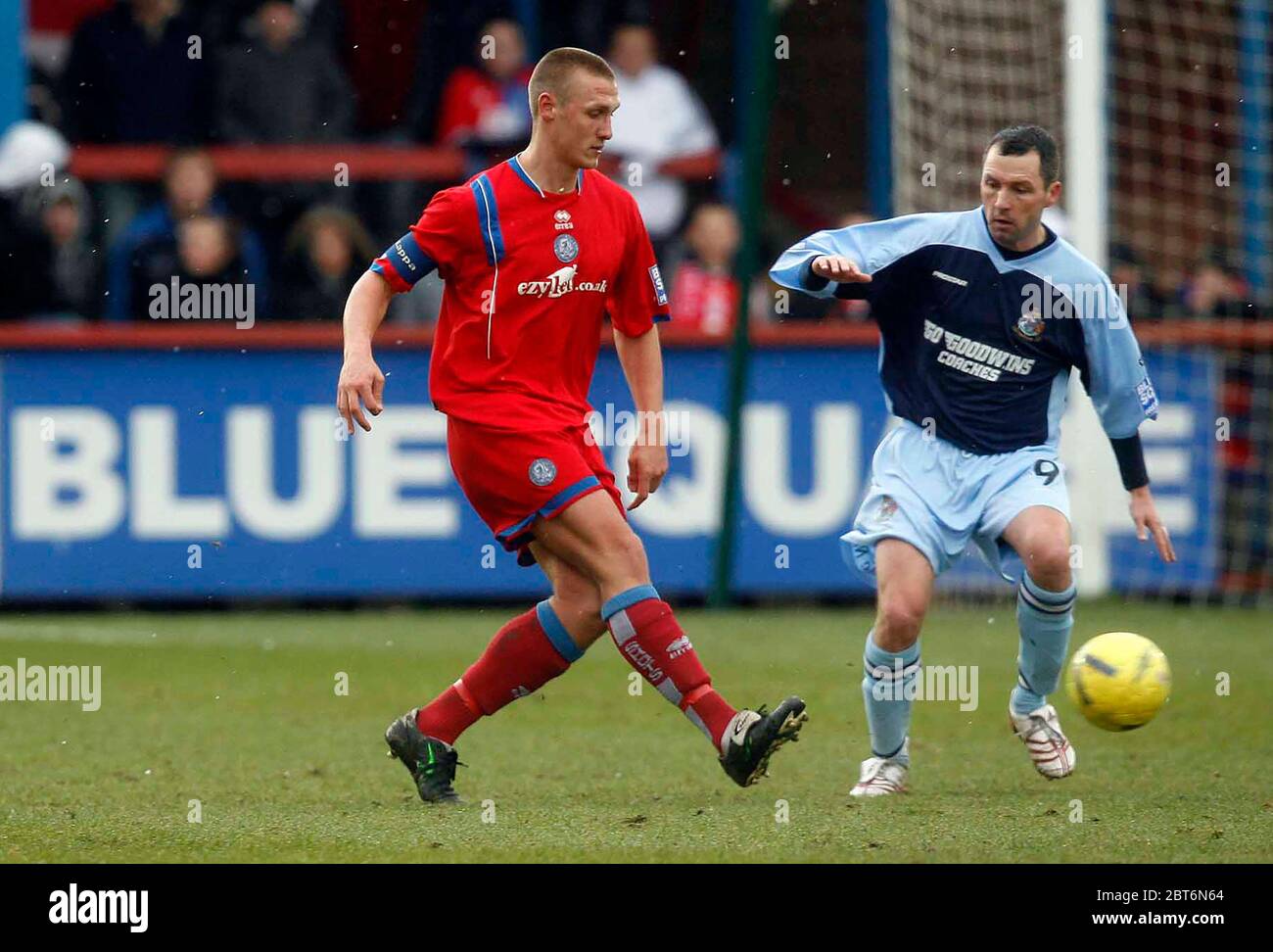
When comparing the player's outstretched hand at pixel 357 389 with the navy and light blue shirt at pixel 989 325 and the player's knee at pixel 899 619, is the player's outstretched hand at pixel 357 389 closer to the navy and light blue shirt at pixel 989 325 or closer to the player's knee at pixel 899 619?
the navy and light blue shirt at pixel 989 325

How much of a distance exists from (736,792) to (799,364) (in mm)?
5294

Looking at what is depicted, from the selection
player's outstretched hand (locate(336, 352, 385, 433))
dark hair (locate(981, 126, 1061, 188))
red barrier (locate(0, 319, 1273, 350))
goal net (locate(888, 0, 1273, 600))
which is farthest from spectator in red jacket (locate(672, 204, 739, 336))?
player's outstretched hand (locate(336, 352, 385, 433))

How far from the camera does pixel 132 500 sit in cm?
1111

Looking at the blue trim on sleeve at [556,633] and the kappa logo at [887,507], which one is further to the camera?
the kappa logo at [887,507]

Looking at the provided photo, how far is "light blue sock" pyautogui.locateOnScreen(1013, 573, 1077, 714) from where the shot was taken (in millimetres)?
6664

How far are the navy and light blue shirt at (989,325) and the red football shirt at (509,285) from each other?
67 centimetres

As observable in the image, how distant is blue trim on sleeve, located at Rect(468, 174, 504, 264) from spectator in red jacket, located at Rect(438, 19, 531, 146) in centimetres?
626

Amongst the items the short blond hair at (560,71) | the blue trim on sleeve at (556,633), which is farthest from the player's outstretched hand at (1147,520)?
the short blond hair at (560,71)

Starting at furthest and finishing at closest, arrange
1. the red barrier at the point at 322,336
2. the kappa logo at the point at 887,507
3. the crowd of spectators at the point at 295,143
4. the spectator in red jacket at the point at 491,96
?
the spectator in red jacket at the point at 491,96, the crowd of spectators at the point at 295,143, the red barrier at the point at 322,336, the kappa logo at the point at 887,507

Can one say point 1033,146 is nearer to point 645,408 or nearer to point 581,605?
point 645,408

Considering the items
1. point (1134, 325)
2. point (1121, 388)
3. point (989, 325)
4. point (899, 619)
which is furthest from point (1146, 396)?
point (1134, 325)

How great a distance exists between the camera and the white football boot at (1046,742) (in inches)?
264
